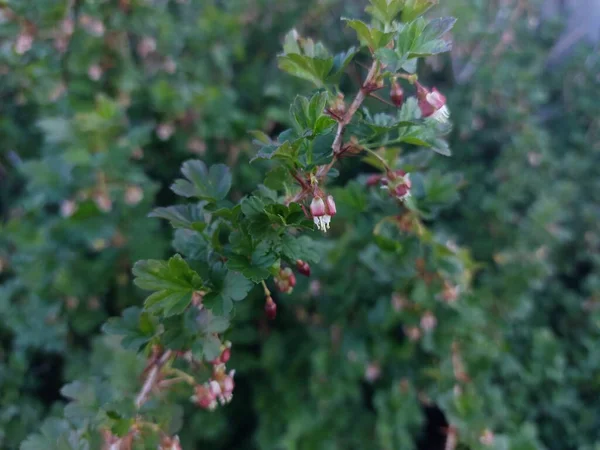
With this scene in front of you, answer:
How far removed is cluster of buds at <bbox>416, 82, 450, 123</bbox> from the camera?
28.7 inches

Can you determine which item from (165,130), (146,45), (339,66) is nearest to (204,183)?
(339,66)

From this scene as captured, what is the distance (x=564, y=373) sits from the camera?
1737 mm

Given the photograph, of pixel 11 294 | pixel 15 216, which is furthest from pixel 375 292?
pixel 15 216

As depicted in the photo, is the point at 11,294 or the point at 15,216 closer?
the point at 11,294

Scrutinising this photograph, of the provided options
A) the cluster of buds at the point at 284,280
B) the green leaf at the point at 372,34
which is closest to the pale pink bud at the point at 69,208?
the cluster of buds at the point at 284,280

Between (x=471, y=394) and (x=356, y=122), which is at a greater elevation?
(x=356, y=122)

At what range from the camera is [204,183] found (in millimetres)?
782

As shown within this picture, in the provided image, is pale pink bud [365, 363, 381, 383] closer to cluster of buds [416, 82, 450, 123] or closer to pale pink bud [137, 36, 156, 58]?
cluster of buds [416, 82, 450, 123]

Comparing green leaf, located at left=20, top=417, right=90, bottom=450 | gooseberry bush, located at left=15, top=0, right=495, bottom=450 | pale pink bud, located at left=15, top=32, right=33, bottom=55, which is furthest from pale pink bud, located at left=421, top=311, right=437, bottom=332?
pale pink bud, located at left=15, top=32, right=33, bottom=55

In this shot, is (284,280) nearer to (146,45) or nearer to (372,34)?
(372,34)

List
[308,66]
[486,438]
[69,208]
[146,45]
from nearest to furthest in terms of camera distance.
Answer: [308,66], [486,438], [69,208], [146,45]

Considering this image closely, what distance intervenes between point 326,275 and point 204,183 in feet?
2.67

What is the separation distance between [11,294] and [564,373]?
74.5 inches

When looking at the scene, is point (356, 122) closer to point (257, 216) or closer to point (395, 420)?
point (257, 216)
